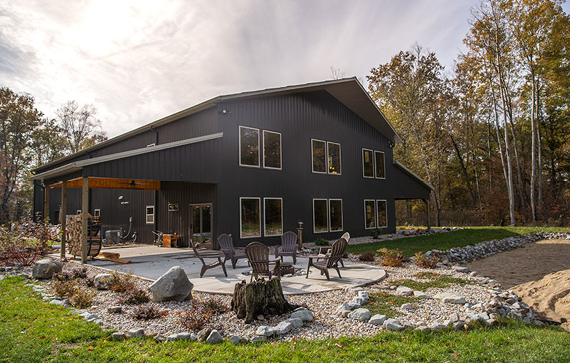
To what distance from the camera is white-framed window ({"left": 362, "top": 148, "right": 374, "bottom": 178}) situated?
17500 mm

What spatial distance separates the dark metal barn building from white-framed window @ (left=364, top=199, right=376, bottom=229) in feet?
0.17

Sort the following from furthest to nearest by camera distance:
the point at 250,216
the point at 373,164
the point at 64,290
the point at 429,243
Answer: the point at 373,164
the point at 429,243
the point at 250,216
the point at 64,290

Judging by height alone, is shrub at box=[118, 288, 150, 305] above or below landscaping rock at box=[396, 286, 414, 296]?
above

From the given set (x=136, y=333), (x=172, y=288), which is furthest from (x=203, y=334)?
(x=172, y=288)

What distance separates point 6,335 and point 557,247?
16315 millimetres

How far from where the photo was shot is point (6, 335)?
3.88m

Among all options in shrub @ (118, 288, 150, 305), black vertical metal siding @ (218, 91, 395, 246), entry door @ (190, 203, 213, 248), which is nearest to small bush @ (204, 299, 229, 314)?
shrub @ (118, 288, 150, 305)

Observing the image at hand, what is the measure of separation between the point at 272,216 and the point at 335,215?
375 centimetres

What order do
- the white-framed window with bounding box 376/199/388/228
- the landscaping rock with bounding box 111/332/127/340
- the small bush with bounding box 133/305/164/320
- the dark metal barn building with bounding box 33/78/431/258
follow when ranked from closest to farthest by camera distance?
the landscaping rock with bounding box 111/332/127/340 < the small bush with bounding box 133/305/164/320 < the dark metal barn building with bounding box 33/78/431/258 < the white-framed window with bounding box 376/199/388/228

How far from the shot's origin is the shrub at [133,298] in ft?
17.1

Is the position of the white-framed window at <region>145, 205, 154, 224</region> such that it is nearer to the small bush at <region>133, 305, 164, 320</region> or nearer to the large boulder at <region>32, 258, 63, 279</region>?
the large boulder at <region>32, 258, 63, 279</region>

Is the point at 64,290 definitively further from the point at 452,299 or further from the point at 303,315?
the point at 452,299

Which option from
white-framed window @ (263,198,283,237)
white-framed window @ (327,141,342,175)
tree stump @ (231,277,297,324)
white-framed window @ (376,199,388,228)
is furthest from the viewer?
white-framed window @ (376,199,388,228)

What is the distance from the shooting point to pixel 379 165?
18516 mm
